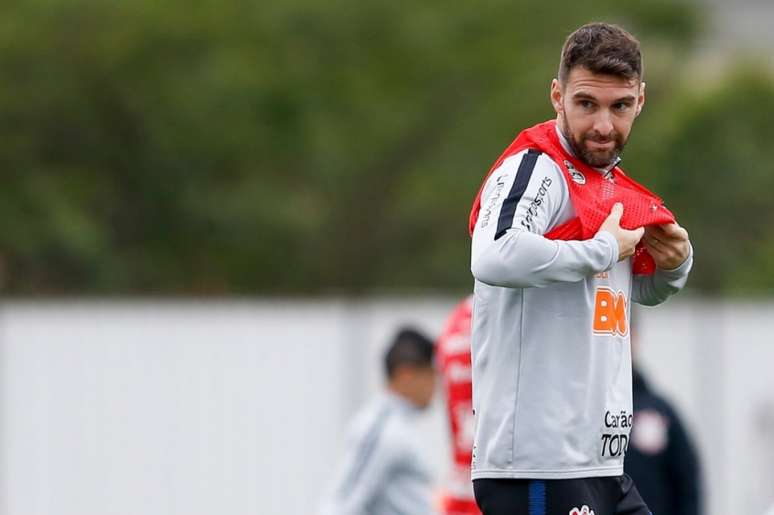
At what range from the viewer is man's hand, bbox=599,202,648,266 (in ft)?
13.8

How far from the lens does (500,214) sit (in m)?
4.12

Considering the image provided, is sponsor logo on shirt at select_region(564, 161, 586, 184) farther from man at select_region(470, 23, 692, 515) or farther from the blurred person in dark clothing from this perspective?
the blurred person in dark clothing

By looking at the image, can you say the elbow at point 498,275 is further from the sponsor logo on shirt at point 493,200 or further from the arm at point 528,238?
the sponsor logo on shirt at point 493,200

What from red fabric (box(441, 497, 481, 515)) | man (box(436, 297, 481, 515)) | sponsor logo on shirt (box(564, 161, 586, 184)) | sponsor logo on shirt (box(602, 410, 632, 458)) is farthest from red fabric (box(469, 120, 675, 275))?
red fabric (box(441, 497, 481, 515))

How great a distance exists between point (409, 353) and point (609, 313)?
405cm

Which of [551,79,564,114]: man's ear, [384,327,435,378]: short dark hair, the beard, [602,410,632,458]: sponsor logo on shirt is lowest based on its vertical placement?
[602,410,632,458]: sponsor logo on shirt

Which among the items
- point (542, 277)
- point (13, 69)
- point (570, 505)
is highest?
point (13, 69)

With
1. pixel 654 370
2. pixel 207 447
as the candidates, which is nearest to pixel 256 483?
pixel 207 447

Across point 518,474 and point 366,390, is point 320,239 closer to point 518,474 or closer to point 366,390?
point 366,390

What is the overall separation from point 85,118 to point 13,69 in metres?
1.27

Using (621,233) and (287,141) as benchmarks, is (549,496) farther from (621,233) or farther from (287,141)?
(287,141)

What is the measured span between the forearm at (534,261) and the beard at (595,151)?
26 centimetres

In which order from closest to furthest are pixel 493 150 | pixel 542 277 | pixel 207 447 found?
pixel 542 277
pixel 207 447
pixel 493 150

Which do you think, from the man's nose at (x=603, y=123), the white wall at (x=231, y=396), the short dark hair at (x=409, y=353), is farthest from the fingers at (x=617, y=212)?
the white wall at (x=231, y=396)
